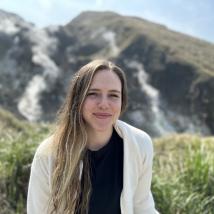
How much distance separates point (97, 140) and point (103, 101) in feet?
0.95

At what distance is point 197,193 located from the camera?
5426 millimetres

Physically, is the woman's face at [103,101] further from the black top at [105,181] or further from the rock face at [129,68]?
the rock face at [129,68]

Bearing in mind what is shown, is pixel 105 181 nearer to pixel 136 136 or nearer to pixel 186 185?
pixel 136 136

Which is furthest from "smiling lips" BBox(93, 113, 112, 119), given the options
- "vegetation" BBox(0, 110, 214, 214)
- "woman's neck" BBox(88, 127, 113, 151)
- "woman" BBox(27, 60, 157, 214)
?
"vegetation" BBox(0, 110, 214, 214)

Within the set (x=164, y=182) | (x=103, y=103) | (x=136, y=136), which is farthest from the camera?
(x=164, y=182)

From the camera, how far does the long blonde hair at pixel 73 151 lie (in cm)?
287

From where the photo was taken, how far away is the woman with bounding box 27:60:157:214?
2.88m

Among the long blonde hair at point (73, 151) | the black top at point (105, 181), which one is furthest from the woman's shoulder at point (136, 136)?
the long blonde hair at point (73, 151)

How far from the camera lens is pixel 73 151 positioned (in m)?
2.90

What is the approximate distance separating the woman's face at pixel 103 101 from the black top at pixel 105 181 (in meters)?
0.18

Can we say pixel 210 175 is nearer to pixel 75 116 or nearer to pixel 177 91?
pixel 75 116

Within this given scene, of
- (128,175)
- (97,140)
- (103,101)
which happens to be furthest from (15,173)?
→ (103,101)

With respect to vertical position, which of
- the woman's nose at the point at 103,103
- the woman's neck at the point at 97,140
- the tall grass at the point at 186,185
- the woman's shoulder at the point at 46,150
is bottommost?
the tall grass at the point at 186,185

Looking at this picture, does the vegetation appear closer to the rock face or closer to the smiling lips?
the smiling lips
